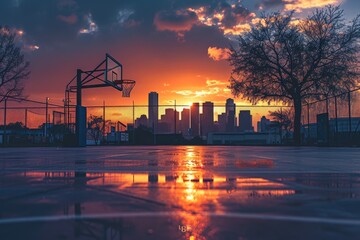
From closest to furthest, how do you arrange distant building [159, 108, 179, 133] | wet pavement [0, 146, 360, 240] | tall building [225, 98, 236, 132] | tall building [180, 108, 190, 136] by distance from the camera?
1. wet pavement [0, 146, 360, 240]
2. tall building [225, 98, 236, 132]
3. distant building [159, 108, 179, 133]
4. tall building [180, 108, 190, 136]

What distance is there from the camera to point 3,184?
20.9 ft

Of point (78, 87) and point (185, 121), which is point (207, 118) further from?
point (78, 87)

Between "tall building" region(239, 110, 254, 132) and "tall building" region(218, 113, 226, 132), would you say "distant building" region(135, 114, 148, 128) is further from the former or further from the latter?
"tall building" region(239, 110, 254, 132)

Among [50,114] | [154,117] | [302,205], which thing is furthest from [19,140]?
[302,205]

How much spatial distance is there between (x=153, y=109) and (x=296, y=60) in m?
17.4

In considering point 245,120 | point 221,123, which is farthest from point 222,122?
point 245,120

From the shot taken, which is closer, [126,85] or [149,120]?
[126,85]

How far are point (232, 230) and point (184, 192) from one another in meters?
2.12

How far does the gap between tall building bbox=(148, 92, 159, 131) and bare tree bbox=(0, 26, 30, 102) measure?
1417 centimetres

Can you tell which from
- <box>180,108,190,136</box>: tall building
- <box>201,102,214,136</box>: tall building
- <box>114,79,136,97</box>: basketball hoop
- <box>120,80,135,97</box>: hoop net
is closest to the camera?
<box>114,79,136,97</box>: basketball hoop

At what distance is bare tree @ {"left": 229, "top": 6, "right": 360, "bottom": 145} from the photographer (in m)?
31.3

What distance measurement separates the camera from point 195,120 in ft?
147

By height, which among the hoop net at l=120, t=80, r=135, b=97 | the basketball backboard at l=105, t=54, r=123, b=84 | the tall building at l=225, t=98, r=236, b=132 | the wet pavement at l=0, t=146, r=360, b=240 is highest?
the basketball backboard at l=105, t=54, r=123, b=84

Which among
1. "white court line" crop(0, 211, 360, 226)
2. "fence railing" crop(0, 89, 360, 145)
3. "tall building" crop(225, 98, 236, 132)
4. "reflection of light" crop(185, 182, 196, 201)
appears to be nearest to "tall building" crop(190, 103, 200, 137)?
Answer: "fence railing" crop(0, 89, 360, 145)
